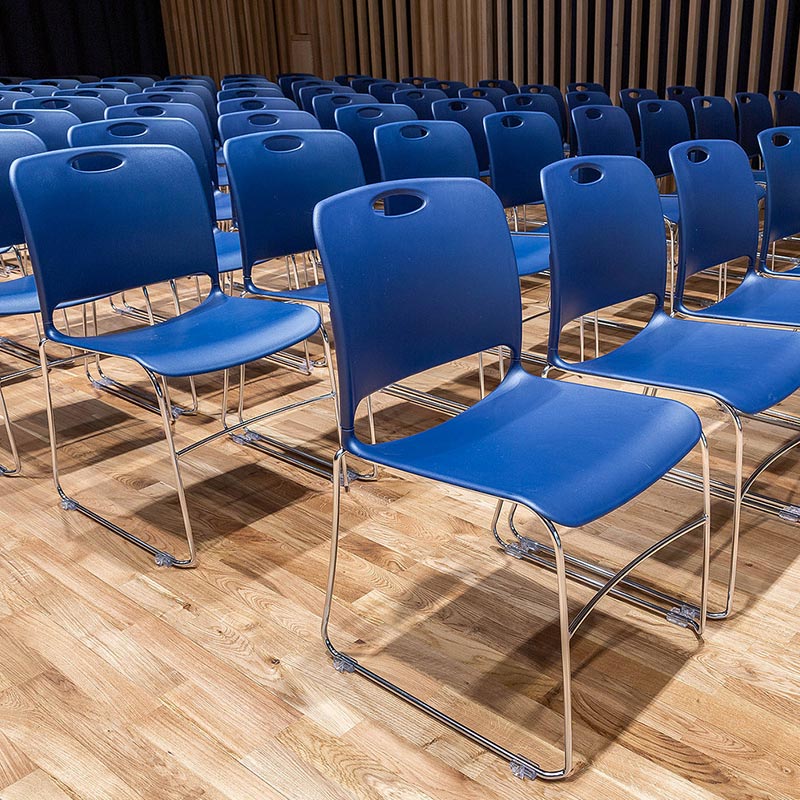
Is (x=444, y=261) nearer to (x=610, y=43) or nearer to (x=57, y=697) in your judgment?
(x=57, y=697)

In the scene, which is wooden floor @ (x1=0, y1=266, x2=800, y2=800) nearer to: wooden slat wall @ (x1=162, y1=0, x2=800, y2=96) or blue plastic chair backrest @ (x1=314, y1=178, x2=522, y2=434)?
blue plastic chair backrest @ (x1=314, y1=178, x2=522, y2=434)

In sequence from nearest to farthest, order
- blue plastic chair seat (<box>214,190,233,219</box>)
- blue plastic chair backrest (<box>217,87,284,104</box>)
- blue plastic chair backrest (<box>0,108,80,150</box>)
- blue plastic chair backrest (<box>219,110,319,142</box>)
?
blue plastic chair backrest (<box>219,110,319,142</box>) < blue plastic chair seat (<box>214,190,233,219</box>) < blue plastic chair backrest (<box>0,108,80,150</box>) < blue plastic chair backrest (<box>217,87,284,104</box>)

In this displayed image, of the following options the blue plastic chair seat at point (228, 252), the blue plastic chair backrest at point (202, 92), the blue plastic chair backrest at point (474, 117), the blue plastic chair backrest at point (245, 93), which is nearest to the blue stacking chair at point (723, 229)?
the blue plastic chair seat at point (228, 252)

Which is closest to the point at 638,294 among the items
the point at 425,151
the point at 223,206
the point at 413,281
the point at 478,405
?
the point at 478,405

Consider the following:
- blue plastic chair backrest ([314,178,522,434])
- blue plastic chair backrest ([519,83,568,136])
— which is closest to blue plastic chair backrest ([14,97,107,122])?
blue plastic chair backrest ([519,83,568,136])

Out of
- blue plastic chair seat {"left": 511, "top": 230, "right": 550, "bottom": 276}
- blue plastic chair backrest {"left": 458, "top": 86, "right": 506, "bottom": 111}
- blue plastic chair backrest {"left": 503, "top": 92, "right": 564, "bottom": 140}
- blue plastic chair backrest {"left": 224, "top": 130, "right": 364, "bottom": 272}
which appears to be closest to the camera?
blue plastic chair backrest {"left": 224, "top": 130, "right": 364, "bottom": 272}

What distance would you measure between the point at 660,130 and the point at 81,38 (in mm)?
11397

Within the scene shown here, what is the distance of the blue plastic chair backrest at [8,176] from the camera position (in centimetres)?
326

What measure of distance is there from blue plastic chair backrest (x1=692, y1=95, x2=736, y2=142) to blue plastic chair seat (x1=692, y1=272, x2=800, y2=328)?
2512 mm

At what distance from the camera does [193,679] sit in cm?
205

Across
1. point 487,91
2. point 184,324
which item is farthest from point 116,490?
point 487,91

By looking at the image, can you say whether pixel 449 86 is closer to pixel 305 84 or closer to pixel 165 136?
pixel 305 84

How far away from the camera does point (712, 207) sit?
Answer: 9.25ft

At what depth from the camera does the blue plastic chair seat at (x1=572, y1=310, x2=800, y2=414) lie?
2143mm
